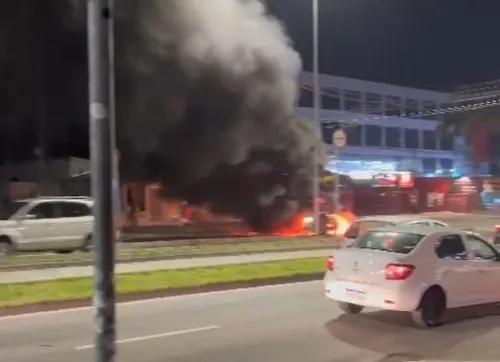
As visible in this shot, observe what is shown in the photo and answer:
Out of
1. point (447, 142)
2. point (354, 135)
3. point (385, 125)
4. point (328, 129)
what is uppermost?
point (385, 125)

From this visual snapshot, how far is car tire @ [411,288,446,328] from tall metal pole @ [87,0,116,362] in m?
6.13

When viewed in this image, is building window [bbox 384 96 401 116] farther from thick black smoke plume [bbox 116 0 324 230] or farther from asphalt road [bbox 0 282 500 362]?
asphalt road [bbox 0 282 500 362]

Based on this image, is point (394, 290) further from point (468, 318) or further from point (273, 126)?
point (273, 126)

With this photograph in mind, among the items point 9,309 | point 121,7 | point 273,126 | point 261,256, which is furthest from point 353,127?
point 9,309

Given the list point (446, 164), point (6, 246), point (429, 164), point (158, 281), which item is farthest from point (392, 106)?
point (158, 281)

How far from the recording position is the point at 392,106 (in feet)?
221

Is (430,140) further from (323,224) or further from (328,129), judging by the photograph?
(323,224)

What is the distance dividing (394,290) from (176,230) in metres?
21.9

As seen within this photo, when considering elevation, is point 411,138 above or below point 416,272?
above

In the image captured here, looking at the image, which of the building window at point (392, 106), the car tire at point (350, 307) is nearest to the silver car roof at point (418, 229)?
the car tire at point (350, 307)

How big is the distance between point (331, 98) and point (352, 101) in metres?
2.76

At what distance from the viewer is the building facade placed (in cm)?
5953

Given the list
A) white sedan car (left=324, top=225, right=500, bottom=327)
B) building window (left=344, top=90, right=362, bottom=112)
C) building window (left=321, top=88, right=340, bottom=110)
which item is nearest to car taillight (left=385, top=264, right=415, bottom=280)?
white sedan car (left=324, top=225, right=500, bottom=327)

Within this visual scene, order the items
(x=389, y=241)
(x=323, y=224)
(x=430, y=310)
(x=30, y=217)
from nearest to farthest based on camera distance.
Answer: (x=430, y=310)
(x=389, y=241)
(x=30, y=217)
(x=323, y=224)
